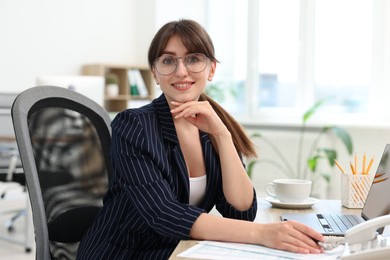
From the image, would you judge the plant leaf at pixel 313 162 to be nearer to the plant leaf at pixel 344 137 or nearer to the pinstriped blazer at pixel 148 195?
the plant leaf at pixel 344 137

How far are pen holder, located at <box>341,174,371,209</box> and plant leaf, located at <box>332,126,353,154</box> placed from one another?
2.98m

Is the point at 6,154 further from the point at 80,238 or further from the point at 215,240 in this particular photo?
the point at 215,240

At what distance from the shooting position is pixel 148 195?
1.34m

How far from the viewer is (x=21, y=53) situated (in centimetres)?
507

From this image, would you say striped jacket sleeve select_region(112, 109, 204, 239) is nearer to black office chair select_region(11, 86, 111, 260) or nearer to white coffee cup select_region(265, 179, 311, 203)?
black office chair select_region(11, 86, 111, 260)

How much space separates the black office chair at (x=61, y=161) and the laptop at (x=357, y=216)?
57 cm

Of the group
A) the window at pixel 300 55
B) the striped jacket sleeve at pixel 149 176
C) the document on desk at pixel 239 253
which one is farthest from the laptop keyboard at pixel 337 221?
the window at pixel 300 55

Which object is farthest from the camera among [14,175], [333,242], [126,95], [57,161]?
[126,95]

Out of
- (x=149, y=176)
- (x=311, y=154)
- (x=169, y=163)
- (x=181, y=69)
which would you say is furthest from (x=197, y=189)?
(x=311, y=154)

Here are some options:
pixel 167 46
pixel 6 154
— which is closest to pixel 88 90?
pixel 6 154

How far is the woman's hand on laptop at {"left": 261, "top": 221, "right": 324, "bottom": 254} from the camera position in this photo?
114cm

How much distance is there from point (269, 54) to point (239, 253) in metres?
4.47

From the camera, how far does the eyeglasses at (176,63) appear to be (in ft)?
4.87

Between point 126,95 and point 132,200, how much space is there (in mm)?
4397
